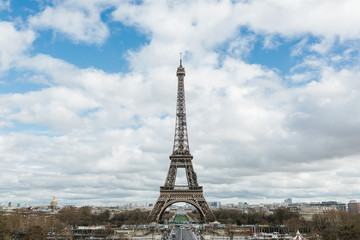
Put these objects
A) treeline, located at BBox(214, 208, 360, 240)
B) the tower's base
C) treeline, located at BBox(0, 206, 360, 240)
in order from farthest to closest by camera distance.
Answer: the tower's base → treeline, located at BBox(0, 206, 360, 240) → treeline, located at BBox(214, 208, 360, 240)

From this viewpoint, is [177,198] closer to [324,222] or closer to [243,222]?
[243,222]

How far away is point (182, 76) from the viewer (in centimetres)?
8200

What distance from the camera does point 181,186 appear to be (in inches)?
2985

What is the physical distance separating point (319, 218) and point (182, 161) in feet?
111

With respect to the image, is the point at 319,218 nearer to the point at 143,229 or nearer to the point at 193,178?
the point at 193,178

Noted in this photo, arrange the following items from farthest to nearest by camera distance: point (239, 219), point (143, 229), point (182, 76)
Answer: point (239, 219), point (182, 76), point (143, 229)

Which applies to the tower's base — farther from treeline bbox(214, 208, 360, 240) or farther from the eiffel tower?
treeline bbox(214, 208, 360, 240)

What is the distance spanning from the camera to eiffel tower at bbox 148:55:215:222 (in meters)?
74.0

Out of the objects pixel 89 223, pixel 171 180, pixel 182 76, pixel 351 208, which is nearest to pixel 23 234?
pixel 171 180

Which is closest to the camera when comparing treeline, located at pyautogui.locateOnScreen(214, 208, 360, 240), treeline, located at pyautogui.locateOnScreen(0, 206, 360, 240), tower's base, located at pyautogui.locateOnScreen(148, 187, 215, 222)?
treeline, located at pyautogui.locateOnScreen(214, 208, 360, 240)

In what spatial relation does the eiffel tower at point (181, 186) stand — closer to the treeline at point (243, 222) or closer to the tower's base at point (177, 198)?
the tower's base at point (177, 198)

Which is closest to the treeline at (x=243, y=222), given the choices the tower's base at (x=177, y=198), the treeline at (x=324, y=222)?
the treeline at (x=324, y=222)

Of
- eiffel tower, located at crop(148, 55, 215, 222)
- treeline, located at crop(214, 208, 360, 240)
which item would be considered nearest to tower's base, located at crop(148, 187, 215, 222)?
eiffel tower, located at crop(148, 55, 215, 222)

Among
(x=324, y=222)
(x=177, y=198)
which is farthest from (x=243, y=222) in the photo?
(x=177, y=198)
